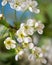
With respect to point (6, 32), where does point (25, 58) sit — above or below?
below

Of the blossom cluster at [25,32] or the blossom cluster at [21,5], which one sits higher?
the blossom cluster at [21,5]

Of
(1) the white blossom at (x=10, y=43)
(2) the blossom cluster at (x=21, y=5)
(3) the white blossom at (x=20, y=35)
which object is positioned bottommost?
(1) the white blossom at (x=10, y=43)

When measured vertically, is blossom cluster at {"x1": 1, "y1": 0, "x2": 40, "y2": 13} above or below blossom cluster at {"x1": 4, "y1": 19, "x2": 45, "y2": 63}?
above

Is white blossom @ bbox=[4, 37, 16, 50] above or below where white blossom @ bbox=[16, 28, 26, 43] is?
below

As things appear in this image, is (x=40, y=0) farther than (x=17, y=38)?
Yes

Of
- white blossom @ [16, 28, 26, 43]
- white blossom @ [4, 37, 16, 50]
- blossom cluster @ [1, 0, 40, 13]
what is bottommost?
white blossom @ [4, 37, 16, 50]

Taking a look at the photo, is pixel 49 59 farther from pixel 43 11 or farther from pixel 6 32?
pixel 6 32

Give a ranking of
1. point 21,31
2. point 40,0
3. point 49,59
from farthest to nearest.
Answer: point 49,59, point 40,0, point 21,31

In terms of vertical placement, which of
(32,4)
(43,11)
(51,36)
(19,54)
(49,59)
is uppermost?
(32,4)

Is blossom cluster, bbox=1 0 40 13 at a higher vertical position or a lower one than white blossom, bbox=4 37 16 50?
higher

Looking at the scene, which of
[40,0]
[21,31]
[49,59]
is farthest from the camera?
[49,59]

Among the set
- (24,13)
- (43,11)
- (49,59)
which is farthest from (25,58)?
(24,13)
